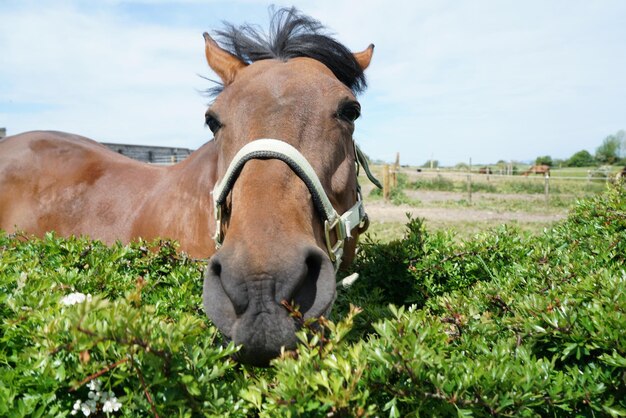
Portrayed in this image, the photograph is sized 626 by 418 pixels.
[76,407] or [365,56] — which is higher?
[365,56]

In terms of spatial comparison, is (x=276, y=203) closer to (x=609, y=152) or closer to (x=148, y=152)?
(x=148, y=152)

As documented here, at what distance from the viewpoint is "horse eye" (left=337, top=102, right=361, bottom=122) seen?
6.97ft

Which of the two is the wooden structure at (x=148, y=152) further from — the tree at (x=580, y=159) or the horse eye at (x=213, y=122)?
the tree at (x=580, y=159)

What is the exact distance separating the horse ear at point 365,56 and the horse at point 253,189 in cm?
1

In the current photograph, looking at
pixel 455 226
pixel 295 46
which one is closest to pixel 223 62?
pixel 295 46

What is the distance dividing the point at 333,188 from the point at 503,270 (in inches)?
47.2

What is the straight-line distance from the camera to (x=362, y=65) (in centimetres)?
283

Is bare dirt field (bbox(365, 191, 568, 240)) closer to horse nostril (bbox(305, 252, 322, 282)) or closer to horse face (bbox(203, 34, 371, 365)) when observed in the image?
horse face (bbox(203, 34, 371, 365))

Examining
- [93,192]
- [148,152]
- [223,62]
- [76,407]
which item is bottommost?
[76,407]

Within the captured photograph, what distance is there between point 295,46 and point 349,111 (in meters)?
0.66

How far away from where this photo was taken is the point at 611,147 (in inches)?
2490

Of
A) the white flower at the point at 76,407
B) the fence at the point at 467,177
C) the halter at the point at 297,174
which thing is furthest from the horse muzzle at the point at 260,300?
the fence at the point at 467,177

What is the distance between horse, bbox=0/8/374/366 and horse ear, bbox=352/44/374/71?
0.04 feet

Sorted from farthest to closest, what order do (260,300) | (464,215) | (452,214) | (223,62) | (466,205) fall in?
1. (466,205)
2. (452,214)
3. (464,215)
4. (223,62)
5. (260,300)
